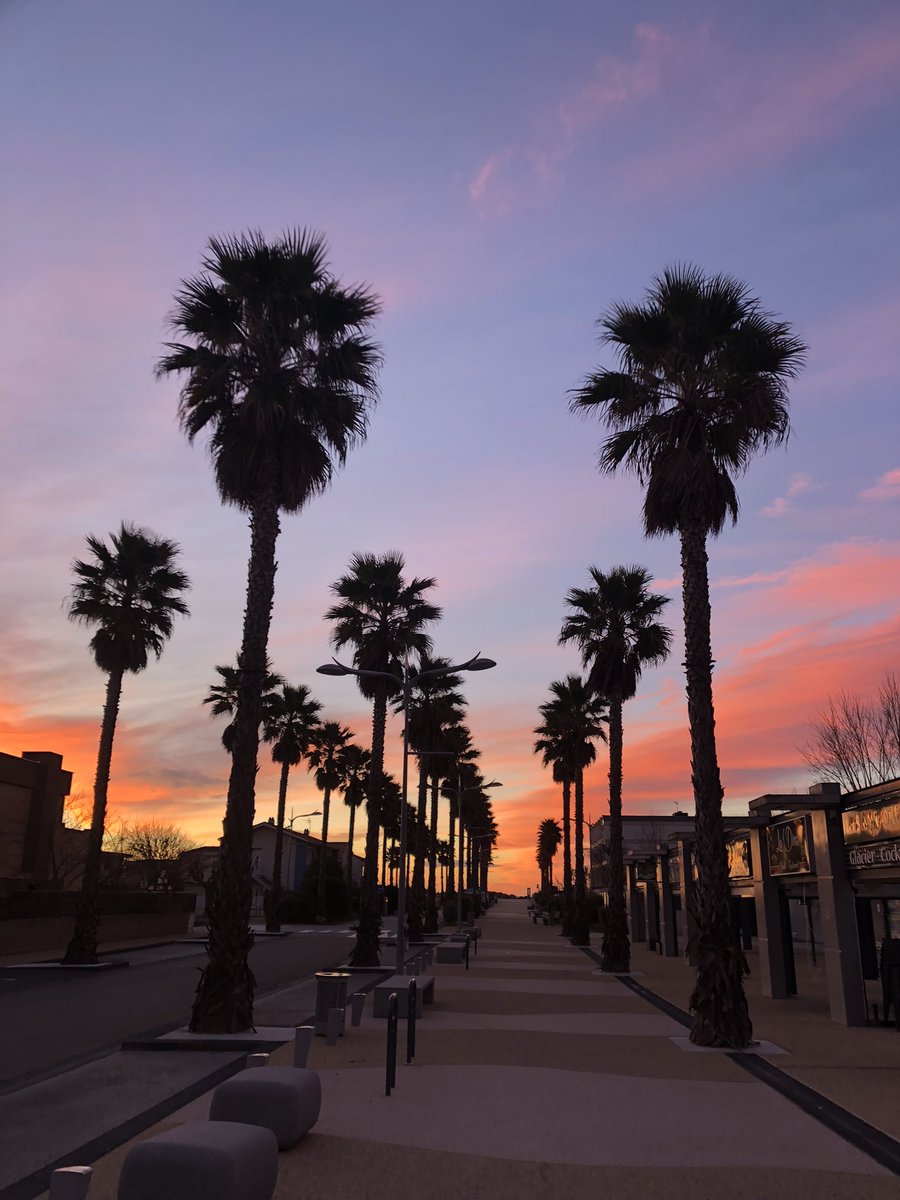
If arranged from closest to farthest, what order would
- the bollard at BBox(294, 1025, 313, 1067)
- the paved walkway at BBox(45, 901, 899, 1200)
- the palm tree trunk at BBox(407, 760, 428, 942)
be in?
the paved walkway at BBox(45, 901, 899, 1200), the bollard at BBox(294, 1025, 313, 1067), the palm tree trunk at BBox(407, 760, 428, 942)

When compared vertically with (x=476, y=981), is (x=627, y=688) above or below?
above

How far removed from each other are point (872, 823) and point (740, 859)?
901cm

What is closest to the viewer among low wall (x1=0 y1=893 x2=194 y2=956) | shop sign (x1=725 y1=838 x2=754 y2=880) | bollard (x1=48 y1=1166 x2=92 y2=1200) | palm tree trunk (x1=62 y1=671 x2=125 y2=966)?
bollard (x1=48 y1=1166 x2=92 y2=1200)

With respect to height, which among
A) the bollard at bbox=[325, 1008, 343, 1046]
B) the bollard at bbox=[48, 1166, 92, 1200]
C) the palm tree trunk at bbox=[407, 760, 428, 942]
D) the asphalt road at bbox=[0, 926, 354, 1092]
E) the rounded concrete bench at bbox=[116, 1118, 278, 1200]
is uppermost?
the palm tree trunk at bbox=[407, 760, 428, 942]

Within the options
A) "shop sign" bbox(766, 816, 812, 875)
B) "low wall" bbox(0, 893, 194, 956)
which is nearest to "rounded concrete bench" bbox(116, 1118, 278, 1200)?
"shop sign" bbox(766, 816, 812, 875)

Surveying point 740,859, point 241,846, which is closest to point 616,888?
point 740,859

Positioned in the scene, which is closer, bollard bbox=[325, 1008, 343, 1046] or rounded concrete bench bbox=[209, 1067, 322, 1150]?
rounded concrete bench bbox=[209, 1067, 322, 1150]

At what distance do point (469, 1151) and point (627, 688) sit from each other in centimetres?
2430

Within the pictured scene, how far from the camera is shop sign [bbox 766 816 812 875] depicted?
64.4 ft

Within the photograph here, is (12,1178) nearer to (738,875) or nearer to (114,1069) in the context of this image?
(114,1069)

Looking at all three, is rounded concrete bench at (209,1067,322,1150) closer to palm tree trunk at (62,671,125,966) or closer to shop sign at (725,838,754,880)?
shop sign at (725,838,754,880)

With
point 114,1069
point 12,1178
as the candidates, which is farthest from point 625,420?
point 12,1178

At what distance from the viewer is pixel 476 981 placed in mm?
26125

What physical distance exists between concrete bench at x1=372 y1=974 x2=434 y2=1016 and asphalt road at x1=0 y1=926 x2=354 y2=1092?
3.51 m
